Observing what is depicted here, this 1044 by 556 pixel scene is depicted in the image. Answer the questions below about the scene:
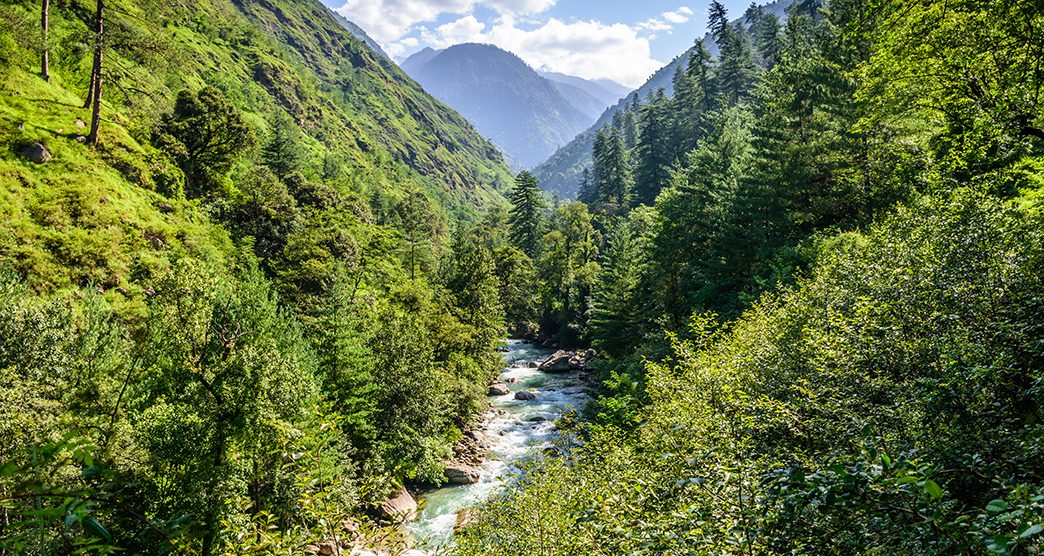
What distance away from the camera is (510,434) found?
3994cm

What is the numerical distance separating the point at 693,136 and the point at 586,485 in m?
87.3

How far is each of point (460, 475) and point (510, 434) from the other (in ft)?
27.9

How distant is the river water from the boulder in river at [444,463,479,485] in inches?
16.4

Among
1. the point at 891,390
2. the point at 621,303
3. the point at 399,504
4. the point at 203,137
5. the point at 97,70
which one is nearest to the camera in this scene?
the point at 891,390

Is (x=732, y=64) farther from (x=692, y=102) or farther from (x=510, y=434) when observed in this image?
(x=510, y=434)

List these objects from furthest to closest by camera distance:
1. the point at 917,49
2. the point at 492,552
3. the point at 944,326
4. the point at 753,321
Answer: the point at 753,321
the point at 492,552
the point at 917,49
the point at 944,326

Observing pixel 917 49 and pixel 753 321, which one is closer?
pixel 917 49

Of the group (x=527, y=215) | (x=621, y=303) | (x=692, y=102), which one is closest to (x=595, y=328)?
(x=621, y=303)

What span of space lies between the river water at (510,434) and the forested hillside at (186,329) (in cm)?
210

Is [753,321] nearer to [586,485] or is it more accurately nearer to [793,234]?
[586,485]

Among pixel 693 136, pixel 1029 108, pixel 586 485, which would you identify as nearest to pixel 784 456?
pixel 586 485

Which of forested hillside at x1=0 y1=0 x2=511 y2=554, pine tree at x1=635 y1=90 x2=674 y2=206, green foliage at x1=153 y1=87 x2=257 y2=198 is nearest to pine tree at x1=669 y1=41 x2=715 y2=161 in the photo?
pine tree at x1=635 y1=90 x2=674 y2=206

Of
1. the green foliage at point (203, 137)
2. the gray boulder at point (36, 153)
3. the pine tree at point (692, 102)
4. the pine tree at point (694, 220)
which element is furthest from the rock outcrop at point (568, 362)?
the gray boulder at point (36, 153)

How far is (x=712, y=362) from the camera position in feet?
53.5
